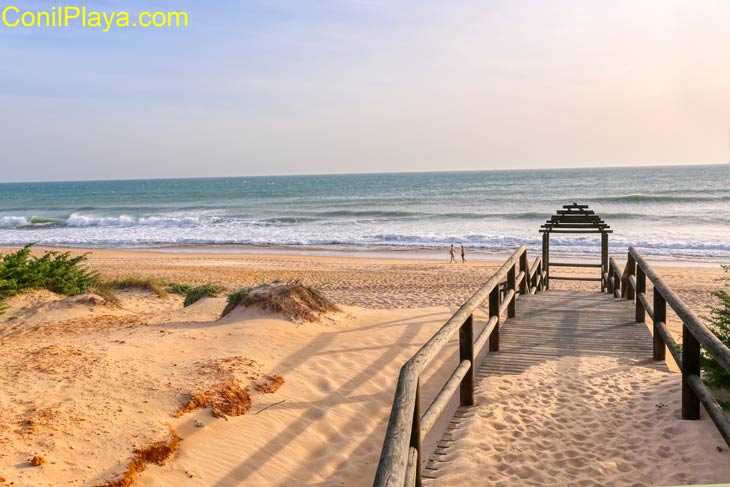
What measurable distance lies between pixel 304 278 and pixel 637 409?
15013 mm

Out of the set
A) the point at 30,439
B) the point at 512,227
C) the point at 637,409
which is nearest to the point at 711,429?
the point at 637,409

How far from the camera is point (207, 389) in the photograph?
5.51 meters

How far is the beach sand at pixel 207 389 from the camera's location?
4.29m

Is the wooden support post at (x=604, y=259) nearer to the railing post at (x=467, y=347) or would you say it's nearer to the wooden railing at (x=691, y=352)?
the wooden railing at (x=691, y=352)

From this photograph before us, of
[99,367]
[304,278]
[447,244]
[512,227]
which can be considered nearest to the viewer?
[99,367]

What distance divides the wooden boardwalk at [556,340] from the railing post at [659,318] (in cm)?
11

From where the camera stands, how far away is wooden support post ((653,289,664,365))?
596cm

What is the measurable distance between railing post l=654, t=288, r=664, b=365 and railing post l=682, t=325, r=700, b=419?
140cm

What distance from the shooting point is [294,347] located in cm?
735

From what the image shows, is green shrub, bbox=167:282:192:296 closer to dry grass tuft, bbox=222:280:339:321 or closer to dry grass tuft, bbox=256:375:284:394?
dry grass tuft, bbox=222:280:339:321

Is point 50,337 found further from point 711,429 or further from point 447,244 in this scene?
point 447,244

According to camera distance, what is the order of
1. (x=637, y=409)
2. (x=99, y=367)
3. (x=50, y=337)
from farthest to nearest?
(x=50, y=337) → (x=99, y=367) → (x=637, y=409)

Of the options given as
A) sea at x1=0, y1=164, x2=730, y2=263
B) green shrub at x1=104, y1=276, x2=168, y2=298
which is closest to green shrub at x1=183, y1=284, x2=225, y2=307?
green shrub at x1=104, y1=276, x2=168, y2=298

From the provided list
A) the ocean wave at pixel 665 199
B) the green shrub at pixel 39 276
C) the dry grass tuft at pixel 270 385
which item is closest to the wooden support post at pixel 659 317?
the dry grass tuft at pixel 270 385
